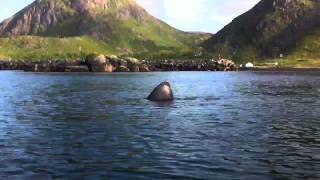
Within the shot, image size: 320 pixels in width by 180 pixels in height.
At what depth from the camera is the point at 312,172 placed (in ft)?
86.0

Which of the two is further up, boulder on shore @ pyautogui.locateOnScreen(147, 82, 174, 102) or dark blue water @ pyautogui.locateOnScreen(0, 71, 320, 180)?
boulder on shore @ pyautogui.locateOnScreen(147, 82, 174, 102)

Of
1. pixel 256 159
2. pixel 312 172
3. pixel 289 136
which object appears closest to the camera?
pixel 312 172

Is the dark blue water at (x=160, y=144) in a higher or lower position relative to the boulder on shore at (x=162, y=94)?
lower

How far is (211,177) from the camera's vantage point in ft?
82.6

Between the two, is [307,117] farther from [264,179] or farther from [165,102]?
[264,179]

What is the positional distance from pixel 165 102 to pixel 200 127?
2896 centimetres

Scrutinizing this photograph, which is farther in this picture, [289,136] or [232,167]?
[289,136]

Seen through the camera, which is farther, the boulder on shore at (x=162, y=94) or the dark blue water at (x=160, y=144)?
the boulder on shore at (x=162, y=94)

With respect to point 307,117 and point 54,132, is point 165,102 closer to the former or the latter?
point 307,117

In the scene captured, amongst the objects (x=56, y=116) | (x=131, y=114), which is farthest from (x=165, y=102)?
(x=56, y=116)

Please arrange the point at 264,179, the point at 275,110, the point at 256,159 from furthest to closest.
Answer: the point at 275,110, the point at 256,159, the point at 264,179

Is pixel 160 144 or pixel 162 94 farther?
pixel 162 94

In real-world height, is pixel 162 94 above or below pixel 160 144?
above

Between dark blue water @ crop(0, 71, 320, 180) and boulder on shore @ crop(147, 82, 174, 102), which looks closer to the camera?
dark blue water @ crop(0, 71, 320, 180)
